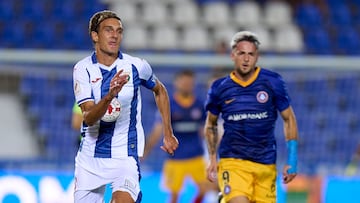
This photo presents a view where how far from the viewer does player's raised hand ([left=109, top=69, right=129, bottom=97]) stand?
618 cm

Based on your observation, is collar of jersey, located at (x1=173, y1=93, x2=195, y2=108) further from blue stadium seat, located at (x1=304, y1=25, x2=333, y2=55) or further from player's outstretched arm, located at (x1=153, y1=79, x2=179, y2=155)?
blue stadium seat, located at (x1=304, y1=25, x2=333, y2=55)

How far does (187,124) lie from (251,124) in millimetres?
3783

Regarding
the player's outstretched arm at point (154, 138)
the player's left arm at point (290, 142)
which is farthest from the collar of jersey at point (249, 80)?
the player's outstretched arm at point (154, 138)

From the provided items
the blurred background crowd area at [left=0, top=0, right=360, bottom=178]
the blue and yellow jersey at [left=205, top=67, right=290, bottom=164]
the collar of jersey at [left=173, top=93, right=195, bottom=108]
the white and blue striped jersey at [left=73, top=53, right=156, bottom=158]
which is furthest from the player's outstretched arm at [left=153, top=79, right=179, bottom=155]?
the blurred background crowd area at [left=0, top=0, right=360, bottom=178]

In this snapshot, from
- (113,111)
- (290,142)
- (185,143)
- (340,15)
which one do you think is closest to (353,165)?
(185,143)

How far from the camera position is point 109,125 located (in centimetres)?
686

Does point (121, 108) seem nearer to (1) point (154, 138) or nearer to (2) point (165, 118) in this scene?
(2) point (165, 118)

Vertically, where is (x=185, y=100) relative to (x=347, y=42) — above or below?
below

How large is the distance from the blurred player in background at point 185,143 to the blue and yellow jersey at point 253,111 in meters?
3.61

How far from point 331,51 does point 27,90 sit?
645 cm

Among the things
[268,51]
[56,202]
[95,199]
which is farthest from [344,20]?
[95,199]

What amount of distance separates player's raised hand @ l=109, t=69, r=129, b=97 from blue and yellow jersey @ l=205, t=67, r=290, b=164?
6.57 ft

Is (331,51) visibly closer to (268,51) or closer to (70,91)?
(268,51)

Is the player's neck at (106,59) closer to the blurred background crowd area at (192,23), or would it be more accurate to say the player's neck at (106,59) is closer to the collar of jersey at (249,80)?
the collar of jersey at (249,80)
